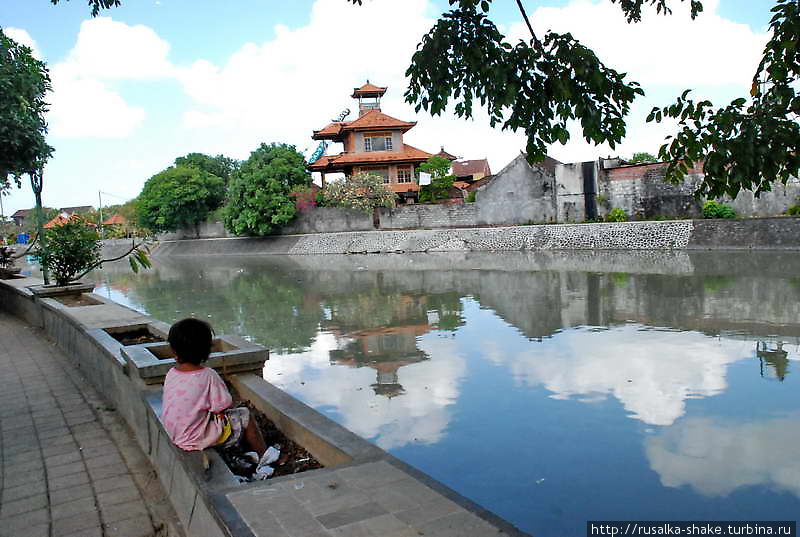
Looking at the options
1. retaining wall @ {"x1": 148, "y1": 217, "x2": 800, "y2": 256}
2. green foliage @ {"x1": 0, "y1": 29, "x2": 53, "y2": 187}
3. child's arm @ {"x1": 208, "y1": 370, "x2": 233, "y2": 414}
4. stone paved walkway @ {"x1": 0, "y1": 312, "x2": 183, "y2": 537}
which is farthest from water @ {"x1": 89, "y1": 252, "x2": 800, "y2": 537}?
retaining wall @ {"x1": 148, "y1": 217, "x2": 800, "y2": 256}

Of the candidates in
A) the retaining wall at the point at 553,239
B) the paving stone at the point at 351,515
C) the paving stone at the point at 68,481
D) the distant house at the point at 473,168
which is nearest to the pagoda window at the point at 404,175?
the retaining wall at the point at 553,239

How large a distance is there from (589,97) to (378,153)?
3094 cm

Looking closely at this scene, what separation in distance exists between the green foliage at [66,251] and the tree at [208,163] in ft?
107

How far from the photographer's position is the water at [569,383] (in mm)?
3789

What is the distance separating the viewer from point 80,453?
12.8 ft

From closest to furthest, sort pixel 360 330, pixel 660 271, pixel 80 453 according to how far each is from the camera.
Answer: pixel 80 453 < pixel 360 330 < pixel 660 271

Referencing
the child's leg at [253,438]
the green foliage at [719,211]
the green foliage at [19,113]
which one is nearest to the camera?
the child's leg at [253,438]

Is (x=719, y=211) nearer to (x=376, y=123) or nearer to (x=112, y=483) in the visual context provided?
(x=376, y=123)

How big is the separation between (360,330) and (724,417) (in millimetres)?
Result: 5302

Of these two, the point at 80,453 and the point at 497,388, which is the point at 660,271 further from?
the point at 80,453

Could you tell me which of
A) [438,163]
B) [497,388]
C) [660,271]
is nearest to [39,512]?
[497,388]

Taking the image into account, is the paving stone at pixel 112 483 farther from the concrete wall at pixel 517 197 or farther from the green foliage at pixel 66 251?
the concrete wall at pixel 517 197

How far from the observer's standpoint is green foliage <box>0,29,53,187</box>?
18.6 feet

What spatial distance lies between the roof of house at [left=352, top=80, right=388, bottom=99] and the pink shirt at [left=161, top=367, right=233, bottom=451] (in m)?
34.5
